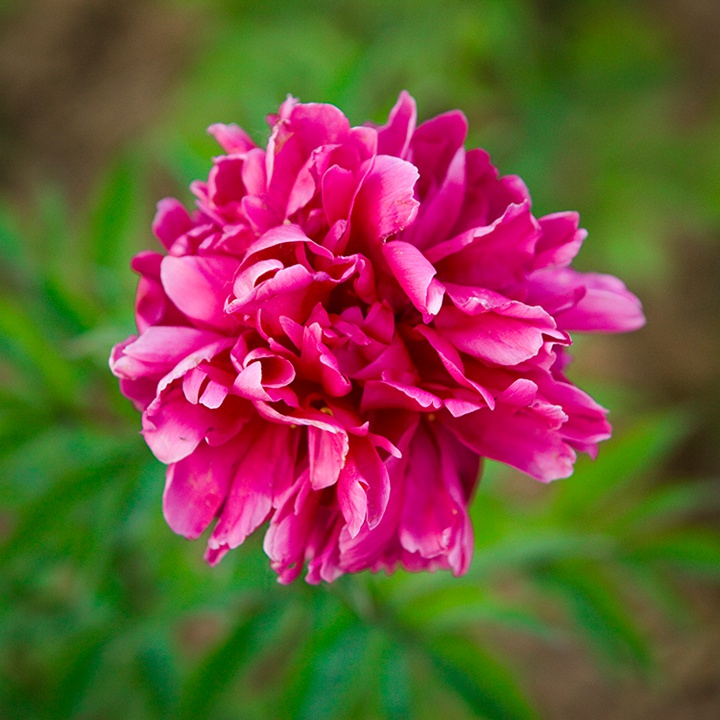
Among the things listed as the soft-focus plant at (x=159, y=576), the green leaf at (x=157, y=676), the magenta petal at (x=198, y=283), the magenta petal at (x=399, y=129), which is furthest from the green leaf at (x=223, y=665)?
the magenta petal at (x=399, y=129)

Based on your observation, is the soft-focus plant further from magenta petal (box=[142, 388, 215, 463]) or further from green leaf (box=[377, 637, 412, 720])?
magenta petal (box=[142, 388, 215, 463])

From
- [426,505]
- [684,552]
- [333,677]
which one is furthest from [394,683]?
[684,552]

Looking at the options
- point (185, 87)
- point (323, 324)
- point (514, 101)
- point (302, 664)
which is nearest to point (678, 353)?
point (514, 101)

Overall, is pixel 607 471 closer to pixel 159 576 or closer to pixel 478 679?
pixel 478 679

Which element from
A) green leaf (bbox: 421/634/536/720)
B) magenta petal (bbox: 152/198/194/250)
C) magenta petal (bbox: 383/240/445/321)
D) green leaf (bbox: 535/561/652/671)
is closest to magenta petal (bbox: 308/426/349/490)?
magenta petal (bbox: 383/240/445/321)

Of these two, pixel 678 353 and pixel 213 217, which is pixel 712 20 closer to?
pixel 678 353

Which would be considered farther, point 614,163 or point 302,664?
point 614,163
